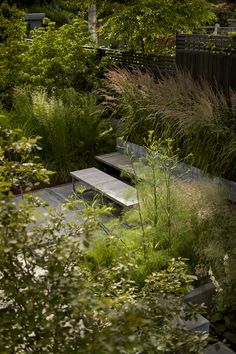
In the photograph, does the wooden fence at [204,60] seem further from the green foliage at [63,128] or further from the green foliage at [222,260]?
the green foliage at [222,260]

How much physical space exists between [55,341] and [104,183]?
12.4 feet

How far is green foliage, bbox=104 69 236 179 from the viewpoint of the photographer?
16.6ft

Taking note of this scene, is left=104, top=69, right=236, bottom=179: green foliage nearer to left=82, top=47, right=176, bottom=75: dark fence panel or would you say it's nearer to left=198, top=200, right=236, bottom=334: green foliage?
left=82, top=47, right=176, bottom=75: dark fence panel

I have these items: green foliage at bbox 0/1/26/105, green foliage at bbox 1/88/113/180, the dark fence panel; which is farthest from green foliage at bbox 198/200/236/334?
green foliage at bbox 0/1/26/105

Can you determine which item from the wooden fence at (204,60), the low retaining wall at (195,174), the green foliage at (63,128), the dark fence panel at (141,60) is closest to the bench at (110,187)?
the low retaining wall at (195,174)

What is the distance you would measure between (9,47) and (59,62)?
0.93m

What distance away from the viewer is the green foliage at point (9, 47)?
8117 mm

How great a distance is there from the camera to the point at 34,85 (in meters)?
8.03

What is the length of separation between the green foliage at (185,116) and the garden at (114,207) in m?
0.02

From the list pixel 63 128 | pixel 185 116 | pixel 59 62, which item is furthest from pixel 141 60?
pixel 185 116

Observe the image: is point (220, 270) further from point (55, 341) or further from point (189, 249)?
point (55, 341)

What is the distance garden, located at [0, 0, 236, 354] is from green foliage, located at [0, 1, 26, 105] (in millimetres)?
21

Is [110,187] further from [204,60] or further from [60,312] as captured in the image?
[60,312]

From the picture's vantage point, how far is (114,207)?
538 cm
